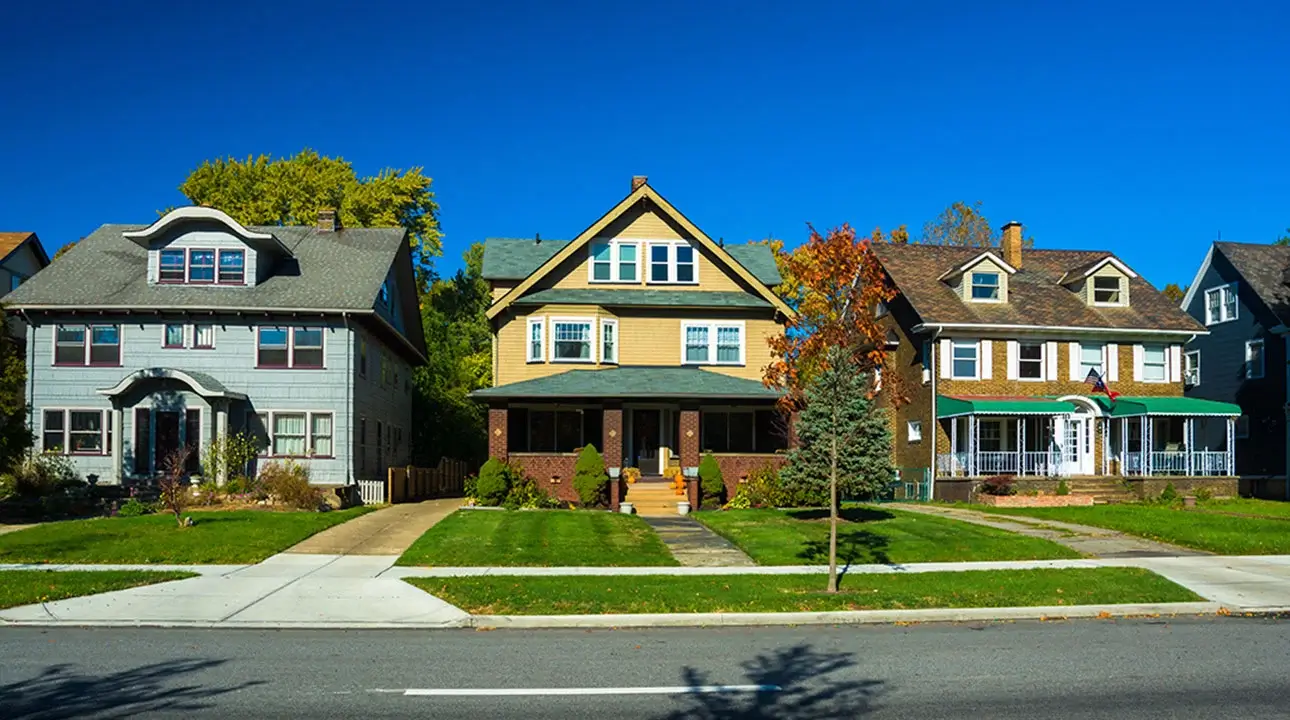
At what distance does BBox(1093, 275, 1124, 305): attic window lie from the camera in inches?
1539

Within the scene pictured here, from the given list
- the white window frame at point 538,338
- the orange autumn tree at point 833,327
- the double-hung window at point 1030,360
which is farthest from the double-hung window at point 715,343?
the orange autumn tree at point 833,327

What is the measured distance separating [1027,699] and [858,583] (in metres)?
7.42

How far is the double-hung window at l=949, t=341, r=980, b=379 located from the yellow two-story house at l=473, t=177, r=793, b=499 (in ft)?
20.7

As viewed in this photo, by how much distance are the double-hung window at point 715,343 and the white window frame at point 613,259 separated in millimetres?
2450

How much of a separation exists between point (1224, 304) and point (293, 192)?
132 feet

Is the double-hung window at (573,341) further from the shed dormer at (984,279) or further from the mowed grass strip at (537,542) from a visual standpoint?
the shed dormer at (984,279)

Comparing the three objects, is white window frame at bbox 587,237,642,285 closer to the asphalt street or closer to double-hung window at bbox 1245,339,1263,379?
the asphalt street

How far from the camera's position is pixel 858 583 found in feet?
54.5

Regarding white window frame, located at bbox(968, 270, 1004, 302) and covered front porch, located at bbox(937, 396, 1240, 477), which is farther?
white window frame, located at bbox(968, 270, 1004, 302)

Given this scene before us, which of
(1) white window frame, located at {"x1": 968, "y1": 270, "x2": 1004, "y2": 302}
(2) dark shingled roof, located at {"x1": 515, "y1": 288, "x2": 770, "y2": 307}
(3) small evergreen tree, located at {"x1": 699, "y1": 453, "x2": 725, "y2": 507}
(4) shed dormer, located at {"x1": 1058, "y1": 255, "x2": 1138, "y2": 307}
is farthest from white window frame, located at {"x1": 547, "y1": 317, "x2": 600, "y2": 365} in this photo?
(4) shed dormer, located at {"x1": 1058, "y1": 255, "x2": 1138, "y2": 307}

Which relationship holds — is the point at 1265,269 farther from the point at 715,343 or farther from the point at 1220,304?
the point at 715,343

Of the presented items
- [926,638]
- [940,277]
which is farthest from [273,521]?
[940,277]

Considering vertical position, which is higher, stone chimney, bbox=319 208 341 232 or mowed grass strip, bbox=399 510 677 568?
stone chimney, bbox=319 208 341 232

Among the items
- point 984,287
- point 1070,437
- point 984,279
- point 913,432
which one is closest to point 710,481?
point 913,432
